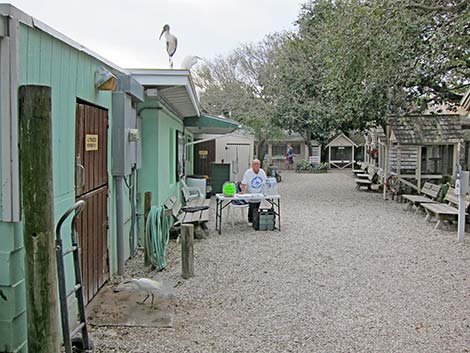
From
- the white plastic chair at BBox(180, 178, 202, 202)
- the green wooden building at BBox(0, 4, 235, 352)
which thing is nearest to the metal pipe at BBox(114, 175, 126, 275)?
the green wooden building at BBox(0, 4, 235, 352)

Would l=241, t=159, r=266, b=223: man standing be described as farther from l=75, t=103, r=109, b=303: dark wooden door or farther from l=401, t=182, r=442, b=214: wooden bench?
l=75, t=103, r=109, b=303: dark wooden door

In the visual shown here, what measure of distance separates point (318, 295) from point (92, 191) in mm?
2736

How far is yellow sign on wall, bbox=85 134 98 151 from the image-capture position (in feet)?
15.2

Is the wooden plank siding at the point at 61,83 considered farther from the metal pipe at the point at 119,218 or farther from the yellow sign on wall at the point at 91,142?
the metal pipe at the point at 119,218

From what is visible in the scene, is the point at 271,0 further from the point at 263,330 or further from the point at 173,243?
the point at 263,330

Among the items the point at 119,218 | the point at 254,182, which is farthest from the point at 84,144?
the point at 254,182

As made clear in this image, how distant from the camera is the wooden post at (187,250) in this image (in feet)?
19.2

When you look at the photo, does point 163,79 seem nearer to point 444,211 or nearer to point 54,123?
point 54,123

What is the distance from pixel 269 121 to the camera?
2589 centimetres

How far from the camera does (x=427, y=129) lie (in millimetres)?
15227

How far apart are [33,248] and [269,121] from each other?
24.0 m

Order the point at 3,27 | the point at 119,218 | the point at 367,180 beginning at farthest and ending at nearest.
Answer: the point at 367,180
the point at 119,218
the point at 3,27

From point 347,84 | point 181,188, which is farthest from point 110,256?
point 347,84

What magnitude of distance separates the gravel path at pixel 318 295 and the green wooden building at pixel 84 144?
888mm
